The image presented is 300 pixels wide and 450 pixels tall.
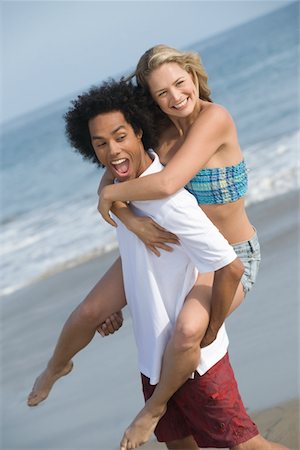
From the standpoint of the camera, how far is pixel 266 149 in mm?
12117

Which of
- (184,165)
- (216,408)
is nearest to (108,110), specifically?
(184,165)

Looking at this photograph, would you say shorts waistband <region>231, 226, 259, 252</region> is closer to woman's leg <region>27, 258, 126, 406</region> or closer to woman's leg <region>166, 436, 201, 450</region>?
woman's leg <region>27, 258, 126, 406</region>

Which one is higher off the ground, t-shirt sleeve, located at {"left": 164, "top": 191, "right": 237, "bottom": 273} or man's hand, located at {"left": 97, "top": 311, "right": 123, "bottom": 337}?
t-shirt sleeve, located at {"left": 164, "top": 191, "right": 237, "bottom": 273}

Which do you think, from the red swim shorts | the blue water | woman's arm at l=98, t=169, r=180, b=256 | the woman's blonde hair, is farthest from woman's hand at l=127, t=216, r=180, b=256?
the blue water

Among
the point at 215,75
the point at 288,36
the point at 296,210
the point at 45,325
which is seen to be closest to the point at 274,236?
the point at 296,210

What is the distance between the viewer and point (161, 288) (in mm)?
3098

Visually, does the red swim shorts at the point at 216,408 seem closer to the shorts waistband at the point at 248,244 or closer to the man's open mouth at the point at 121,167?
the shorts waistband at the point at 248,244

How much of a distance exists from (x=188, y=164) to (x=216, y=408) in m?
0.88

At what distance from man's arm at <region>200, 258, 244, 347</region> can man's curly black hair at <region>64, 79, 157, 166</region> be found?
61cm

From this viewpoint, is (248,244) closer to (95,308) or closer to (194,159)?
(194,159)

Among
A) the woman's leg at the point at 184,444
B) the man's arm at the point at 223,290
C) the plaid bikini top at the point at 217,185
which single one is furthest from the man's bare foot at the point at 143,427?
the plaid bikini top at the point at 217,185

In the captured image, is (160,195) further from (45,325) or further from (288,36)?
(288,36)

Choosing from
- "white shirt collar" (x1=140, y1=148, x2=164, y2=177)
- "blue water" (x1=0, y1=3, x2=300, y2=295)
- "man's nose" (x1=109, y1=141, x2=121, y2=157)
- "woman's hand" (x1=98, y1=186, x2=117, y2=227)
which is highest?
"man's nose" (x1=109, y1=141, x2=121, y2=157)

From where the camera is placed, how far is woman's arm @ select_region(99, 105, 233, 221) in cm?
305
